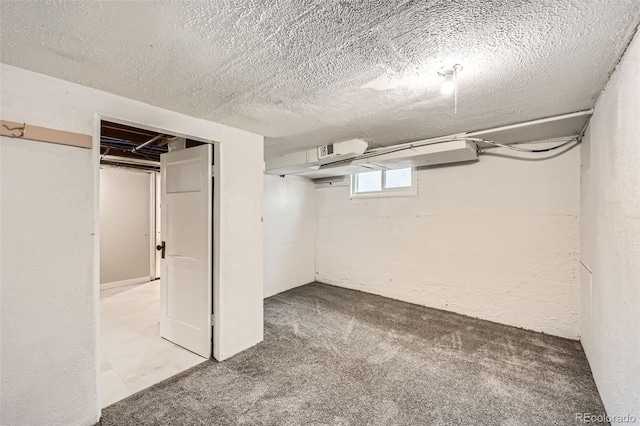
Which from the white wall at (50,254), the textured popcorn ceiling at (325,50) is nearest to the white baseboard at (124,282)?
the white wall at (50,254)

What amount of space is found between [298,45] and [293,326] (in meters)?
2.87

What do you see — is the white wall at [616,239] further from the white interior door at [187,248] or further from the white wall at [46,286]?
the white wall at [46,286]

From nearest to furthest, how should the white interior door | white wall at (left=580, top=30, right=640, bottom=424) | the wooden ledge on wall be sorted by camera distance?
white wall at (left=580, top=30, right=640, bottom=424) → the wooden ledge on wall → the white interior door

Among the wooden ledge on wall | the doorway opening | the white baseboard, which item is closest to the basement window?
the doorway opening

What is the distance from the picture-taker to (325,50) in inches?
53.1

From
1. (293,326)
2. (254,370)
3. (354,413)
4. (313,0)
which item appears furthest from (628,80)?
(293,326)

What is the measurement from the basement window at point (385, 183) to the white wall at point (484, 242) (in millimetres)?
107

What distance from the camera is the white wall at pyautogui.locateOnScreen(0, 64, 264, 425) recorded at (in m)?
1.46

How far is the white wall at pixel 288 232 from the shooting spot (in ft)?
14.5

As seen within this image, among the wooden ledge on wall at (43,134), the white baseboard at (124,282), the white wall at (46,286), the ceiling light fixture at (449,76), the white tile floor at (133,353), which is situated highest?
the ceiling light fixture at (449,76)

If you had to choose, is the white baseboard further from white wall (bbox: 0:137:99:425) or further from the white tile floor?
white wall (bbox: 0:137:99:425)

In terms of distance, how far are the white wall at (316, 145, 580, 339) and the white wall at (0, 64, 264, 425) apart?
345 centimetres

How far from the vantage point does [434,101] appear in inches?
79.1

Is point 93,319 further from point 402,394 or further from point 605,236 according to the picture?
point 605,236
